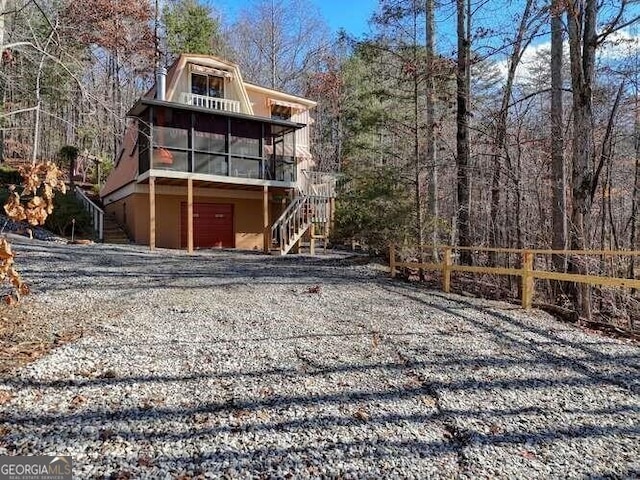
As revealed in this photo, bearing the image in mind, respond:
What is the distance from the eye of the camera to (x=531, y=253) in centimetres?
595

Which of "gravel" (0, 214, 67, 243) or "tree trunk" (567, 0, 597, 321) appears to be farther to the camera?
"gravel" (0, 214, 67, 243)

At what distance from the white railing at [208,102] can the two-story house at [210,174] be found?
1.5 inches

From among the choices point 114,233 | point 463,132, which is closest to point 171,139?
point 114,233

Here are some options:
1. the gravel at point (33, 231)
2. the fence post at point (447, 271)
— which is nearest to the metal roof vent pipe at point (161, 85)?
the gravel at point (33, 231)

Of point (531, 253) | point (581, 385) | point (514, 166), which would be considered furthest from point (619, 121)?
point (581, 385)

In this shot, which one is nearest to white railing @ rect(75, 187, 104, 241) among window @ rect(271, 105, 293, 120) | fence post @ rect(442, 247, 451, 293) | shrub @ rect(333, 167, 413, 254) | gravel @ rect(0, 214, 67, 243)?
gravel @ rect(0, 214, 67, 243)

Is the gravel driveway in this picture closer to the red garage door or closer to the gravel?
the gravel

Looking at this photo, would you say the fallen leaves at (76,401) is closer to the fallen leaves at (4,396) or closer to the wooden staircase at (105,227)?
the fallen leaves at (4,396)

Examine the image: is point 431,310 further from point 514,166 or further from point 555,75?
point 555,75

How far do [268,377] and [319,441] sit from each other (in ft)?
3.10

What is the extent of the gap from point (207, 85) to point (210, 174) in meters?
4.66

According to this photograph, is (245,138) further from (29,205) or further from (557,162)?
(29,205)

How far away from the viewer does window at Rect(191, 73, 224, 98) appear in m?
16.0

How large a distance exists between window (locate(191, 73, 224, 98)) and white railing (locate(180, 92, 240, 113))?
55cm
